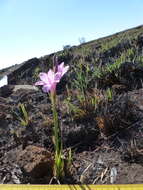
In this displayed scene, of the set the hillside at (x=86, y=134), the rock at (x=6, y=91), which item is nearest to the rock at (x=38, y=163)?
the hillside at (x=86, y=134)

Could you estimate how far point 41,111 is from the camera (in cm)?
303

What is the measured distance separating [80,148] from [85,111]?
13.6 inches

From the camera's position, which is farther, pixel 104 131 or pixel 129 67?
pixel 129 67

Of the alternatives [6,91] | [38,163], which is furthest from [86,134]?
[6,91]

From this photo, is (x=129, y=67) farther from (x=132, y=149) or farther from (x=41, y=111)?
(x=132, y=149)

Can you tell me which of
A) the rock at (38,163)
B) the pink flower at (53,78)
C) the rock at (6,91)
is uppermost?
the rock at (6,91)

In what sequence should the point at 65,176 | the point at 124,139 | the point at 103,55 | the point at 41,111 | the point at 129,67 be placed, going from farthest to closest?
the point at 103,55 → the point at 129,67 → the point at 41,111 → the point at 124,139 → the point at 65,176

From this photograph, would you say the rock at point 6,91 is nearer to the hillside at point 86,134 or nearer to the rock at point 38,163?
the hillside at point 86,134

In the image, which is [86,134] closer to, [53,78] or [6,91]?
[53,78]

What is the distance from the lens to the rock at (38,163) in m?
Result: 2.07

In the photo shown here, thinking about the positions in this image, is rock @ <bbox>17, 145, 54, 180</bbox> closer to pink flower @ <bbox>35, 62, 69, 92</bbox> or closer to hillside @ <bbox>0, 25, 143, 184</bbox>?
hillside @ <bbox>0, 25, 143, 184</bbox>

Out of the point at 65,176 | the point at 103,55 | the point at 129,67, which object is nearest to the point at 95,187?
the point at 65,176

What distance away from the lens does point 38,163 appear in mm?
2064

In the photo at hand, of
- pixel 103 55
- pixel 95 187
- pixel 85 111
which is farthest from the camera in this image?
pixel 103 55
